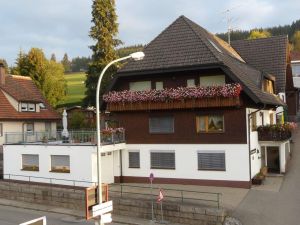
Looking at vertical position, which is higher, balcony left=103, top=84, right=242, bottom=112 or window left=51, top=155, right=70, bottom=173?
balcony left=103, top=84, right=242, bottom=112

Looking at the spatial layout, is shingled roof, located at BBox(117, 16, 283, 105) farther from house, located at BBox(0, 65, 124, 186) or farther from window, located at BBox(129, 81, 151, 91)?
house, located at BBox(0, 65, 124, 186)

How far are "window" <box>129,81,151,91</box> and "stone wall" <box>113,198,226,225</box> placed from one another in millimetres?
8659

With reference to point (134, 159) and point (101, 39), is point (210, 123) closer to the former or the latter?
point (134, 159)

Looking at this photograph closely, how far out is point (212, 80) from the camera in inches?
1042

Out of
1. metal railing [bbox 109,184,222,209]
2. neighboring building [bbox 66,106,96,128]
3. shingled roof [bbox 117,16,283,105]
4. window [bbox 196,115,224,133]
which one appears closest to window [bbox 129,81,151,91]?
shingled roof [bbox 117,16,283,105]

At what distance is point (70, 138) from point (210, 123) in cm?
917

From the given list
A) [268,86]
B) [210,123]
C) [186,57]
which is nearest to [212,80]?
[186,57]

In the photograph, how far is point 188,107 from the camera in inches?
1025

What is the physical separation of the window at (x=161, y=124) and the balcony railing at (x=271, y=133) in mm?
5985

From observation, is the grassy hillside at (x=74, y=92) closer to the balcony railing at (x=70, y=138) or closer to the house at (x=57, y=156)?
the balcony railing at (x=70, y=138)

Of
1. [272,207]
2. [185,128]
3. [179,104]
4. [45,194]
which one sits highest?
[179,104]

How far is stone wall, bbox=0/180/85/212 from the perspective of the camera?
24.3 m

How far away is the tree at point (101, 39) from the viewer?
44406mm

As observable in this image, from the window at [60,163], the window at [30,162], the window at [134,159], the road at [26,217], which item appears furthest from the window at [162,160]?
the window at [30,162]
